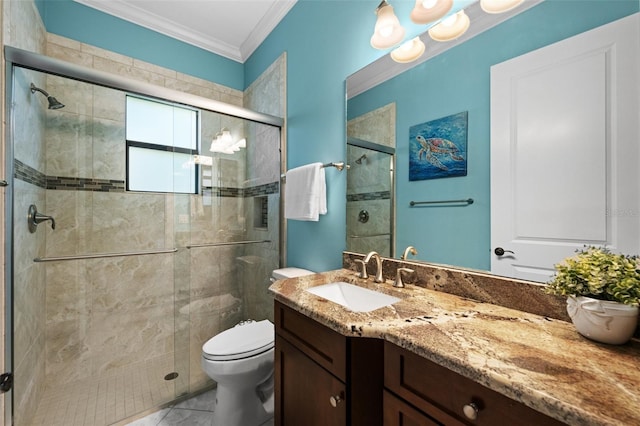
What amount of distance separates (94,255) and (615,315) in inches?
101

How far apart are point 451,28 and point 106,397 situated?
281 cm

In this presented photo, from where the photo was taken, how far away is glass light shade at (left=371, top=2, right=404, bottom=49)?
1.13 m

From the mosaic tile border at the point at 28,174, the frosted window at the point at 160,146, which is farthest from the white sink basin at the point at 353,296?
the mosaic tile border at the point at 28,174

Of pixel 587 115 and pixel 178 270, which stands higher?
pixel 587 115

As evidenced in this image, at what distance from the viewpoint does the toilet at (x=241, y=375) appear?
53.8 inches

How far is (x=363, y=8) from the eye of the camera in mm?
1430

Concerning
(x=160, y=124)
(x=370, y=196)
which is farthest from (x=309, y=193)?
(x=160, y=124)

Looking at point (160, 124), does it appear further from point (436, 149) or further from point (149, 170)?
point (436, 149)

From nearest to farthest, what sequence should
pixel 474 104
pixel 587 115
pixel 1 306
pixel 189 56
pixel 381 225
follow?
1. pixel 587 115
2. pixel 474 104
3. pixel 1 306
4. pixel 381 225
5. pixel 189 56

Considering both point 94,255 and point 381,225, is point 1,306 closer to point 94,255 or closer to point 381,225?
point 94,255

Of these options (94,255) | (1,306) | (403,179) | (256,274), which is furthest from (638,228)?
(94,255)

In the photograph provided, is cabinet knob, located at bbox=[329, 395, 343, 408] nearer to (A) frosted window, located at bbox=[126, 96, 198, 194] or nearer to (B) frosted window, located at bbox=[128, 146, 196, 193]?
(A) frosted window, located at bbox=[126, 96, 198, 194]

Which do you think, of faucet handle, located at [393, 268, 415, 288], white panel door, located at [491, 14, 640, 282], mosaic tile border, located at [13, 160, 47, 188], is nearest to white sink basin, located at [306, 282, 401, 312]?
faucet handle, located at [393, 268, 415, 288]

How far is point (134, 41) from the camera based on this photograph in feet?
7.30
